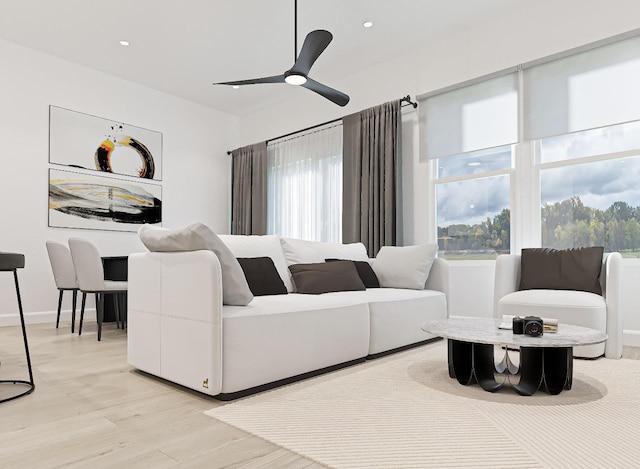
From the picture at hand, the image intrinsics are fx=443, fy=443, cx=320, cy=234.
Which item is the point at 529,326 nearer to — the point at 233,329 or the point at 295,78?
the point at 233,329

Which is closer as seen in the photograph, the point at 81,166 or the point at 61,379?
the point at 61,379

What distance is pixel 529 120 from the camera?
12.8ft

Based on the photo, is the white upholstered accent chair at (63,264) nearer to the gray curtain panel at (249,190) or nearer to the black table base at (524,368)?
the gray curtain panel at (249,190)

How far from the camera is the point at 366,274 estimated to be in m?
3.69

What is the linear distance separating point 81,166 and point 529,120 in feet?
15.3

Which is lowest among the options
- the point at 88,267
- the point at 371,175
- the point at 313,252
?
the point at 88,267

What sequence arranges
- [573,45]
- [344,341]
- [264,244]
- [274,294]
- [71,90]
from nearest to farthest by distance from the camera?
[344,341] → [274,294] → [264,244] → [573,45] → [71,90]

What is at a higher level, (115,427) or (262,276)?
(262,276)

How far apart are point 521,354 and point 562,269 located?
4.42ft

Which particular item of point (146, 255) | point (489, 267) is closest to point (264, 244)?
point (146, 255)

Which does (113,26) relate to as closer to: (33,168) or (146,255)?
(33,168)

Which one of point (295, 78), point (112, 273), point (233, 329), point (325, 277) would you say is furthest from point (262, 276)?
point (112, 273)

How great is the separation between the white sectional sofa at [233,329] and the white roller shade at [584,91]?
2.17m

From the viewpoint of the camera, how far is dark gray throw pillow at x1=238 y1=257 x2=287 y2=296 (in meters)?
2.74
